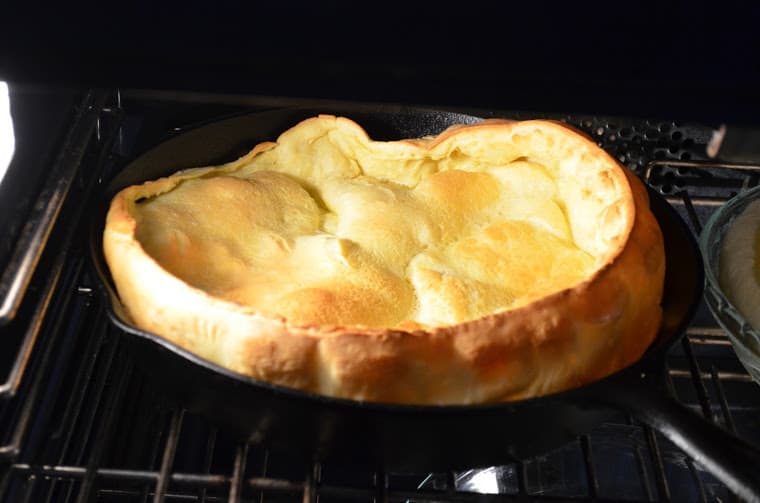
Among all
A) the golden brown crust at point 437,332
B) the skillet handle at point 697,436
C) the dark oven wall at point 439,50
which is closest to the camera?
the dark oven wall at point 439,50

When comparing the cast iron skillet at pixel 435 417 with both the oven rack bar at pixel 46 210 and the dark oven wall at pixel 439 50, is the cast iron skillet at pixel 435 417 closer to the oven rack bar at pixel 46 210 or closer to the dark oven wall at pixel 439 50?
the oven rack bar at pixel 46 210

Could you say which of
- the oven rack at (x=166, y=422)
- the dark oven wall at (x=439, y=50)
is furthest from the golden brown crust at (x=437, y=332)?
the dark oven wall at (x=439, y=50)

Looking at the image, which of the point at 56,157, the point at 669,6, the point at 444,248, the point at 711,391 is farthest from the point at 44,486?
the point at 711,391

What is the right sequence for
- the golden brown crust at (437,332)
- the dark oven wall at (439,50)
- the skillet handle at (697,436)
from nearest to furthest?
the dark oven wall at (439,50) → the skillet handle at (697,436) → the golden brown crust at (437,332)

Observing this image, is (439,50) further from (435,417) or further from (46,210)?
(46,210)

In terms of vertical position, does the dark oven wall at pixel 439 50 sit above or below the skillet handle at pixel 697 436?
above

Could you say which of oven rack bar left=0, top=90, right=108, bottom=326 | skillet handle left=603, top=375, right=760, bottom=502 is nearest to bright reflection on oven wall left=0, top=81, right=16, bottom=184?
oven rack bar left=0, top=90, right=108, bottom=326

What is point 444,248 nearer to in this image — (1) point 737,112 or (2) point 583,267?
(2) point 583,267

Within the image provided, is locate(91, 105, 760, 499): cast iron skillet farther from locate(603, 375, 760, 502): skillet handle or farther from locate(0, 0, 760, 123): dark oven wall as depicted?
locate(0, 0, 760, 123): dark oven wall
